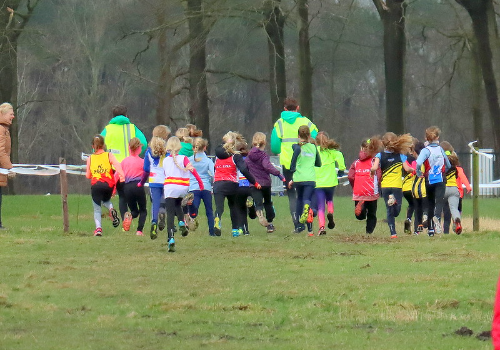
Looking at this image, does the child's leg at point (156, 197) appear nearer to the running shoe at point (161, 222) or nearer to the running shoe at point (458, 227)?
the running shoe at point (161, 222)

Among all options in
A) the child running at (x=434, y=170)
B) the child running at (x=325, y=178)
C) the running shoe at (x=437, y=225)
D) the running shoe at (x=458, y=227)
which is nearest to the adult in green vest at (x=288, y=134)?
the child running at (x=325, y=178)

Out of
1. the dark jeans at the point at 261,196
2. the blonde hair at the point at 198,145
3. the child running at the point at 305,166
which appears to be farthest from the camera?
the dark jeans at the point at 261,196

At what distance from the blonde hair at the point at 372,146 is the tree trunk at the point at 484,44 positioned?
12773 mm

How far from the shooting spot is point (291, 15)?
3169cm

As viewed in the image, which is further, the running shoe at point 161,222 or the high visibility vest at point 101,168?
the high visibility vest at point 101,168

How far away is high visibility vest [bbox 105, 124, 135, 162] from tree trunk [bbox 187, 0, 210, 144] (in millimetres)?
14664

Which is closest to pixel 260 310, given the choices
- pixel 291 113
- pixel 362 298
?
pixel 362 298

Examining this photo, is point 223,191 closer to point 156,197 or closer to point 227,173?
point 227,173

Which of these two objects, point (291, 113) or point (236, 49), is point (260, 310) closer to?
point (291, 113)

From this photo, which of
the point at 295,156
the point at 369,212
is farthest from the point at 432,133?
the point at 295,156

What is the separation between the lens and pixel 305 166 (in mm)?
16453

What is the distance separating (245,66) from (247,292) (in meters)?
37.6

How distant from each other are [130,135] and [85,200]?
1206cm

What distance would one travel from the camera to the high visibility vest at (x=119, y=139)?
17.2 metres
